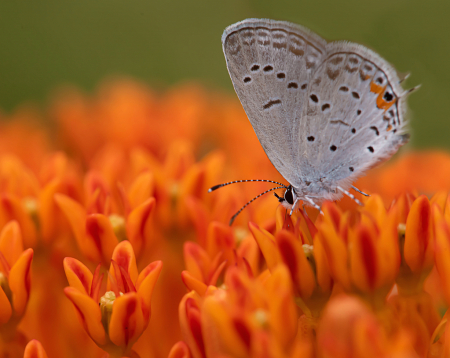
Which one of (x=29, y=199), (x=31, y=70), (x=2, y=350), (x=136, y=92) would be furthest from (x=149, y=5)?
(x=2, y=350)

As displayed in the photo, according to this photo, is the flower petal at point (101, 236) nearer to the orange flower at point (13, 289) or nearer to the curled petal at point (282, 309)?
the orange flower at point (13, 289)

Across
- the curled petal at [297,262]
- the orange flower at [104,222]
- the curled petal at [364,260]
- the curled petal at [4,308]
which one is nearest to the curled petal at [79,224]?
the orange flower at [104,222]

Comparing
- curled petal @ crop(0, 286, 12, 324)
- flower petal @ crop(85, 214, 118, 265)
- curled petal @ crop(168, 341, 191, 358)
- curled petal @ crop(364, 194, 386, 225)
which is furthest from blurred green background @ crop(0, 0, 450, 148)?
curled petal @ crop(0, 286, 12, 324)

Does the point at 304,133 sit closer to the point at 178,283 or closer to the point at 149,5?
the point at 178,283

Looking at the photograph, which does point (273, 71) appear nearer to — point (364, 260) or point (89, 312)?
point (364, 260)

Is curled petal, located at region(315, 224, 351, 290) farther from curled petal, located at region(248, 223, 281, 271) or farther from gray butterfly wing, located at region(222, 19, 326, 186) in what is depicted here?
gray butterfly wing, located at region(222, 19, 326, 186)

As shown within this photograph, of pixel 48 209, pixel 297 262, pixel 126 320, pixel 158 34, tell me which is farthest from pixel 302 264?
pixel 158 34
